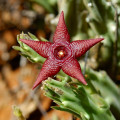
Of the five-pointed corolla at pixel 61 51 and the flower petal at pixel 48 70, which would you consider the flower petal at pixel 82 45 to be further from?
the flower petal at pixel 48 70

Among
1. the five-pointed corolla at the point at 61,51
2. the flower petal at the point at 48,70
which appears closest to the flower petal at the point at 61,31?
the five-pointed corolla at the point at 61,51

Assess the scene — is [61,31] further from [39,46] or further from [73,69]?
[73,69]

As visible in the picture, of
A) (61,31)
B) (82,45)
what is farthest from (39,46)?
(82,45)

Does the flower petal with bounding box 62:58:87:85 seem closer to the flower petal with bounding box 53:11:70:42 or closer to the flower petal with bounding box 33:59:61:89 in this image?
the flower petal with bounding box 33:59:61:89

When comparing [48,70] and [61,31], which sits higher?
[61,31]

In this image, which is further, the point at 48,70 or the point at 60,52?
the point at 60,52

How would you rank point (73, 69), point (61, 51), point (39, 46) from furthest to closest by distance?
point (61, 51) < point (39, 46) < point (73, 69)

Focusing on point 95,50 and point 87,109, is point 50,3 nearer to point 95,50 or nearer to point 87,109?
point 95,50

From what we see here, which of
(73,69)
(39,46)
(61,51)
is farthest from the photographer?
(61,51)
